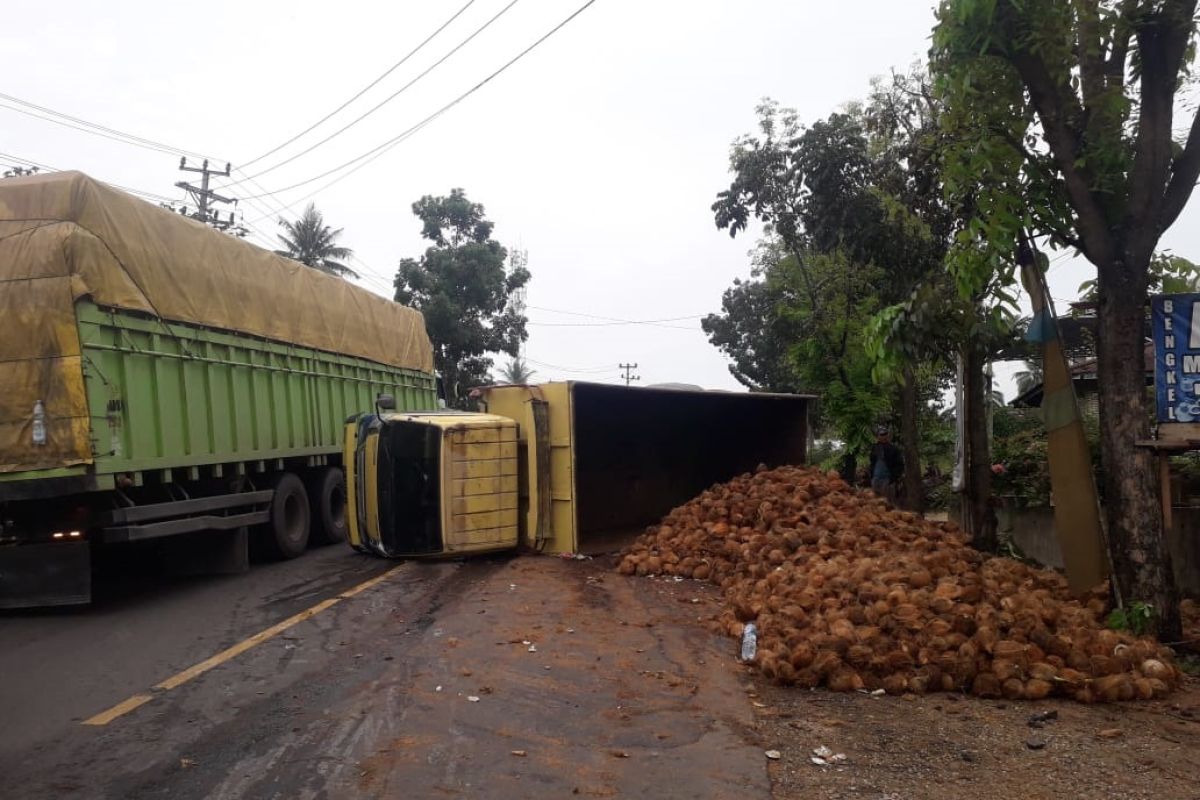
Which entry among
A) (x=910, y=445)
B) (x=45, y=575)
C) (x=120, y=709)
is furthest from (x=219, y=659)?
(x=910, y=445)

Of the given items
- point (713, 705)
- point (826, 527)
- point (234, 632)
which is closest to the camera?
point (713, 705)

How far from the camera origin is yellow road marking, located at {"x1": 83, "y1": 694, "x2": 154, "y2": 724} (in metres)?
4.85

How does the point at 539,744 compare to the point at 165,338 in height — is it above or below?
below

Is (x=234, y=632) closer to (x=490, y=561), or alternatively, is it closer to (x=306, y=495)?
(x=490, y=561)

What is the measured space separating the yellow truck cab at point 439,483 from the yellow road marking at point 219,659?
98 cm

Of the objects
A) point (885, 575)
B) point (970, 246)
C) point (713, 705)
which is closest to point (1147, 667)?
point (885, 575)

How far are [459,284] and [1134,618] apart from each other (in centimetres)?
2506

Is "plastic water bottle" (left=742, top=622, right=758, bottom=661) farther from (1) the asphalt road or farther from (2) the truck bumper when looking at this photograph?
(2) the truck bumper

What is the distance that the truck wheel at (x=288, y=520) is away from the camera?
10867 mm

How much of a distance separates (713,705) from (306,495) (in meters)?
8.17

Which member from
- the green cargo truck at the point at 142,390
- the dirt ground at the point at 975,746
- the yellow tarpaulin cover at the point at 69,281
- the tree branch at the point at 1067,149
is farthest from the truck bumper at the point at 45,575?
the tree branch at the point at 1067,149

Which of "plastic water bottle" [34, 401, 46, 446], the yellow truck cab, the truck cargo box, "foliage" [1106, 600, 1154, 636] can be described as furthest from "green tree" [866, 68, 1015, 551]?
"plastic water bottle" [34, 401, 46, 446]

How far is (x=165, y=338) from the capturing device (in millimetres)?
8625

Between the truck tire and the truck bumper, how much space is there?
4740mm
